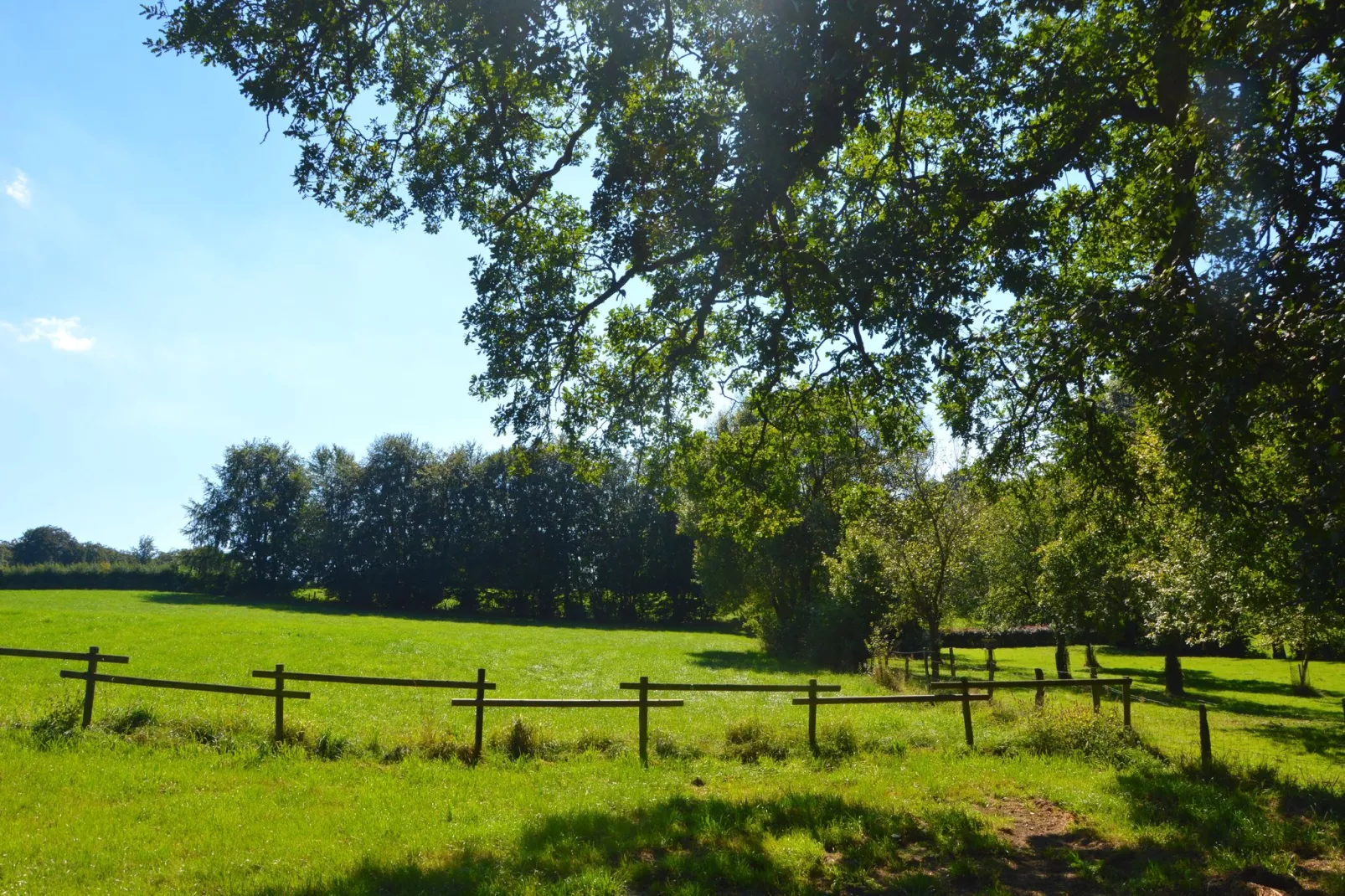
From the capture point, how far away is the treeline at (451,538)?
7875cm

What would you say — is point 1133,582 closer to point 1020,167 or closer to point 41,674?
point 1020,167

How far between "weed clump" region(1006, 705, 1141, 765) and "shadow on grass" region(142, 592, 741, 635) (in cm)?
5155

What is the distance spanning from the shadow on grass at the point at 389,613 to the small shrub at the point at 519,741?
1980 inches

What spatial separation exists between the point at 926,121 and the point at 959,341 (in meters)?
4.42

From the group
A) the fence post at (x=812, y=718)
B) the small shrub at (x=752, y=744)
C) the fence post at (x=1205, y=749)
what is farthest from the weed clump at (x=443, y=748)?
the fence post at (x=1205, y=749)

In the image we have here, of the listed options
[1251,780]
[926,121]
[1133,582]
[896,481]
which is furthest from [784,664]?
[926,121]

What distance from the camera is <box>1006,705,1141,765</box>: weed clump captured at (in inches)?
540

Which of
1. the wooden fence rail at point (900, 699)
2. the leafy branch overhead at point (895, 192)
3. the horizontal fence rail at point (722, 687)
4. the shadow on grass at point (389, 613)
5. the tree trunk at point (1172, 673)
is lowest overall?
the shadow on grass at point (389, 613)

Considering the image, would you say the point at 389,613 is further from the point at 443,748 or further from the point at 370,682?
the point at 443,748

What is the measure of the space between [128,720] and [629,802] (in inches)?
347

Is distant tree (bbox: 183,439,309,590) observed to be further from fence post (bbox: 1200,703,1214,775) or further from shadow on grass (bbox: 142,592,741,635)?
fence post (bbox: 1200,703,1214,775)

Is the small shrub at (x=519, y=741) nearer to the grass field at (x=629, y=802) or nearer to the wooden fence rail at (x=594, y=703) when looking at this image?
the grass field at (x=629, y=802)

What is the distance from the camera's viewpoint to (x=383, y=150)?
42.4 ft

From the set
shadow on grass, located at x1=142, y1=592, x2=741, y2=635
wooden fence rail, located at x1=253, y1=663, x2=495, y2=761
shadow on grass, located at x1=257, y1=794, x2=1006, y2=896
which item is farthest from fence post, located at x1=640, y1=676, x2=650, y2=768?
shadow on grass, located at x1=142, y1=592, x2=741, y2=635
